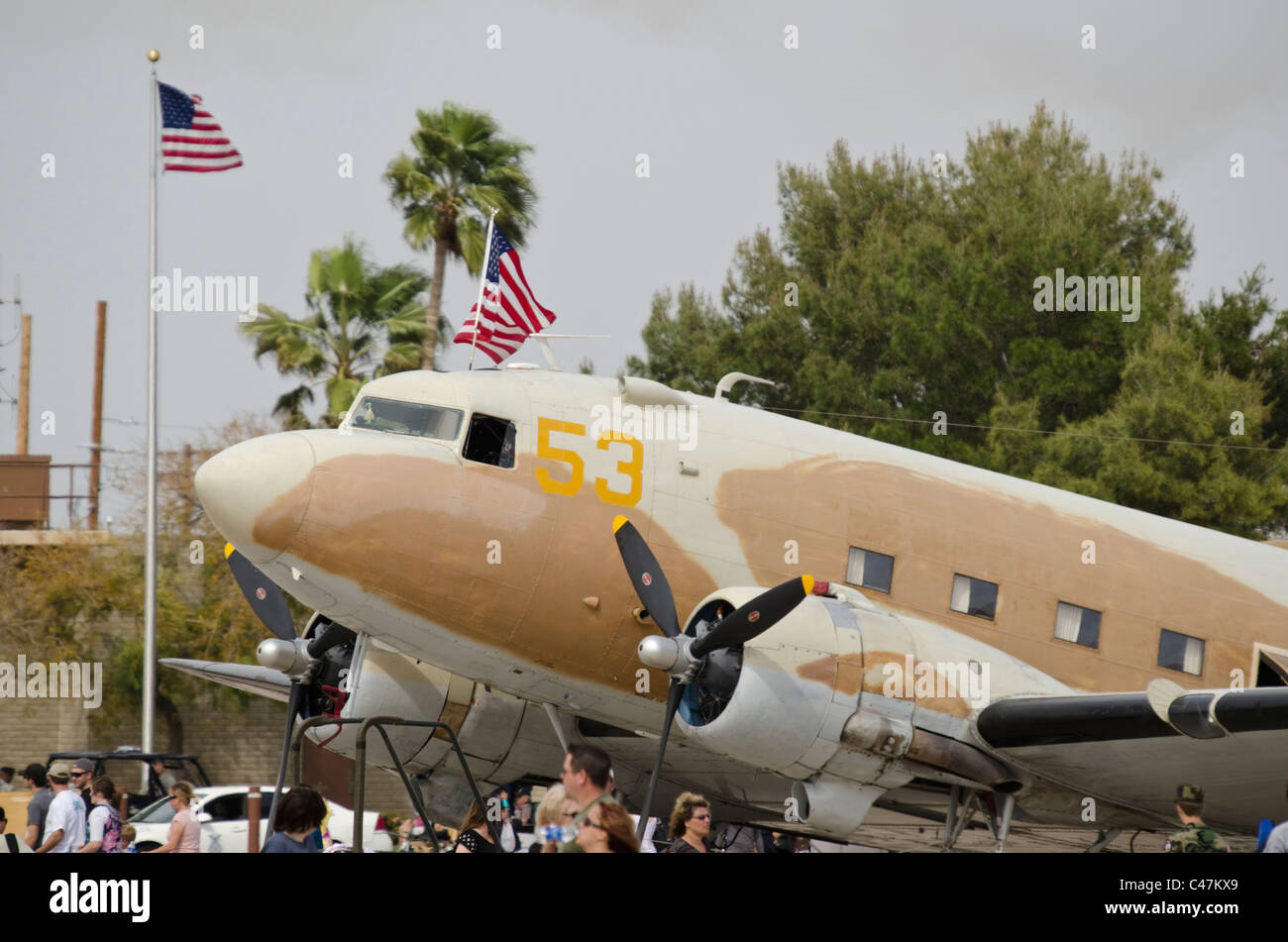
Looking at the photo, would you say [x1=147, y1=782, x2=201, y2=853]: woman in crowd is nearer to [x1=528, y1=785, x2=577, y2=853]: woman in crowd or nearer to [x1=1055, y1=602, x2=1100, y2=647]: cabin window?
[x1=528, y1=785, x2=577, y2=853]: woman in crowd

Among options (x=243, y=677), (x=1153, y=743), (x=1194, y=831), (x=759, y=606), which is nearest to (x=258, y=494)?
(x=759, y=606)

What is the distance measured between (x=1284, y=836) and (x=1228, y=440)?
24927mm

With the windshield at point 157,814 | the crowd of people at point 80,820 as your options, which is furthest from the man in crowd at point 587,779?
the windshield at point 157,814

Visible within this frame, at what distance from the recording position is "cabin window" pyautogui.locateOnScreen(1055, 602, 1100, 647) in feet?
44.6

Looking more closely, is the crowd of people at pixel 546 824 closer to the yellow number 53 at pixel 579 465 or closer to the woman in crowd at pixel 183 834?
the woman in crowd at pixel 183 834

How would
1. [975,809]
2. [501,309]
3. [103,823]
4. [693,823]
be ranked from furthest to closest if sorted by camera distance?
[501,309], [975,809], [103,823], [693,823]

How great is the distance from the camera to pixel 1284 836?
8.80m

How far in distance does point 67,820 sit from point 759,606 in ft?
20.7

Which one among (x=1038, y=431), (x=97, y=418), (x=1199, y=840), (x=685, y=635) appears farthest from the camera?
(x=97, y=418)

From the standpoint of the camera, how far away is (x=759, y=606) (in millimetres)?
11242

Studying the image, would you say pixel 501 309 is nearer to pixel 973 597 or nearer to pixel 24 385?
pixel 973 597

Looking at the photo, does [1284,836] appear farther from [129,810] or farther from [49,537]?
[49,537]

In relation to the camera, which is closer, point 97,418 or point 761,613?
point 761,613
